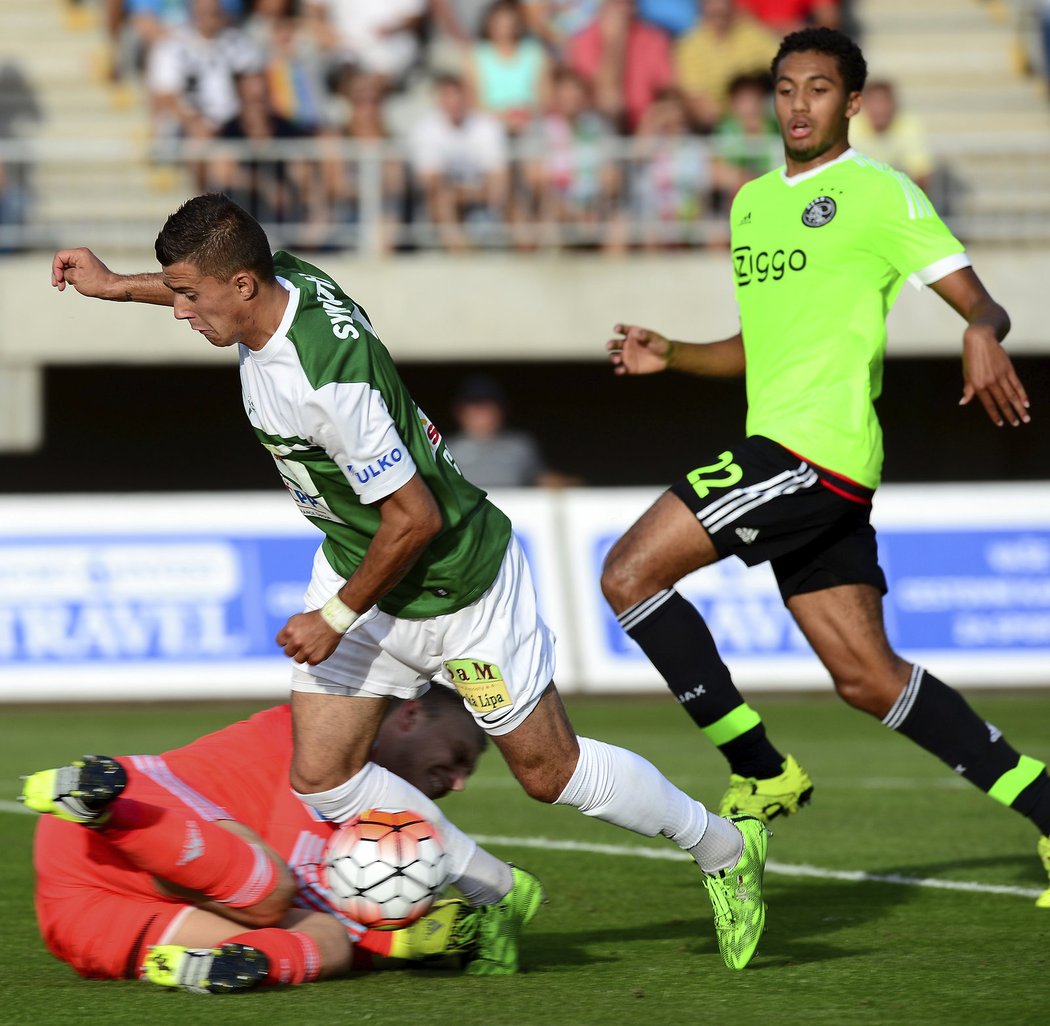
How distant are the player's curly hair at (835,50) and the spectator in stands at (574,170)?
978cm

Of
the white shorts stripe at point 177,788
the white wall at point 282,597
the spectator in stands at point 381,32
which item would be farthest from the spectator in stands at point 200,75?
the white shorts stripe at point 177,788

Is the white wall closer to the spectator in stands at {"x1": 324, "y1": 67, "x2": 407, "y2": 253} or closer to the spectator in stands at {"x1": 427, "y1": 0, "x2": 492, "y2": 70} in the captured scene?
the spectator in stands at {"x1": 324, "y1": 67, "x2": 407, "y2": 253}

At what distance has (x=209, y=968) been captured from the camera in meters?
4.48

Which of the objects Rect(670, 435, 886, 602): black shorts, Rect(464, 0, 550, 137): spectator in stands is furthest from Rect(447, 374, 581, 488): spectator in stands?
Rect(670, 435, 886, 602): black shorts

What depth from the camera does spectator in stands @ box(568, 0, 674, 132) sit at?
16328 mm

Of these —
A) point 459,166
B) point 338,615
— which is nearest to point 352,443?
point 338,615

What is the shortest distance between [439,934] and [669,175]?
1167 centimetres

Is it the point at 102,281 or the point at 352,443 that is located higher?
the point at 102,281

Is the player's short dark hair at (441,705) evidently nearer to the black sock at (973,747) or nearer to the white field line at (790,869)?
the black sock at (973,747)

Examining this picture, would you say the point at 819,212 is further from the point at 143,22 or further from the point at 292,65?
the point at 143,22

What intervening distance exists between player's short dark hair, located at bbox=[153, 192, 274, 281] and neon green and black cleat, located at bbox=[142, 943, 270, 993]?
63.7 inches

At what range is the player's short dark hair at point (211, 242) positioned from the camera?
14.6 ft

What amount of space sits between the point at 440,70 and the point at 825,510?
13.1m

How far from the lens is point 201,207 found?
Answer: 14.7ft
